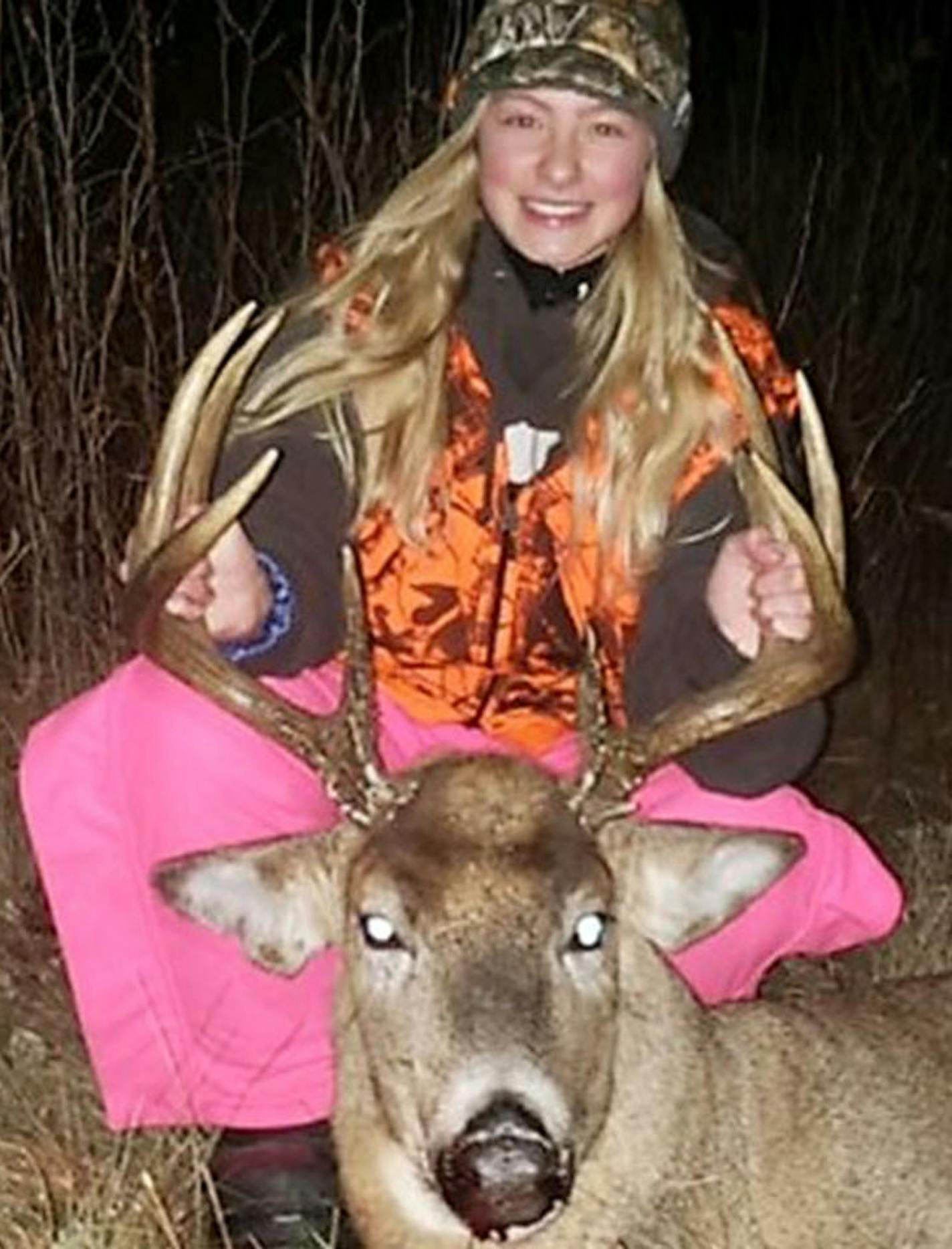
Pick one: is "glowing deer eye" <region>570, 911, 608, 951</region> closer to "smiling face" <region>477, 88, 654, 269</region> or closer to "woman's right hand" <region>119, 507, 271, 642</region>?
"woman's right hand" <region>119, 507, 271, 642</region>

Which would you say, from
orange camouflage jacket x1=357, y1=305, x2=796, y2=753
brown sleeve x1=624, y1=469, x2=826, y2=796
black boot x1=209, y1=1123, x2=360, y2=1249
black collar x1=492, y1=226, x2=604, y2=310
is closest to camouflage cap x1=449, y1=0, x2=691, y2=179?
black collar x1=492, y1=226, x2=604, y2=310

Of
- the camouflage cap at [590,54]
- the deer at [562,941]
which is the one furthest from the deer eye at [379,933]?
the camouflage cap at [590,54]

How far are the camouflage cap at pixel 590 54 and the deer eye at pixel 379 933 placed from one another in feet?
3.76

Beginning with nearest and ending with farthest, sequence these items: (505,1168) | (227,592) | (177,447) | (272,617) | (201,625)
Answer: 1. (505,1168)
2. (177,447)
3. (201,625)
4. (227,592)
5. (272,617)

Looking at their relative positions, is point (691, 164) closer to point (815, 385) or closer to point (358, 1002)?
point (815, 385)

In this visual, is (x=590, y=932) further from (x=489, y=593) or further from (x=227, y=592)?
(x=489, y=593)

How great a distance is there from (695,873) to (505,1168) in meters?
0.59

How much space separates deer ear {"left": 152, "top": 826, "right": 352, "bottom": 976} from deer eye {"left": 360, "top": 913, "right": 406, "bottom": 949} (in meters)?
0.11

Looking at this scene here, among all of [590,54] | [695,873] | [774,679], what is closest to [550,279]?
[590,54]

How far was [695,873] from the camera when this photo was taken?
11.2 ft

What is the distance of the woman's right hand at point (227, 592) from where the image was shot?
11.3ft

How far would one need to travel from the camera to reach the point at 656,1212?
11.0ft

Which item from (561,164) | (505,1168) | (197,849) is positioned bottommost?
(197,849)

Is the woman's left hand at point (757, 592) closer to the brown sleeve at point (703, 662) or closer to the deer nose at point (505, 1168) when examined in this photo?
the brown sleeve at point (703, 662)
